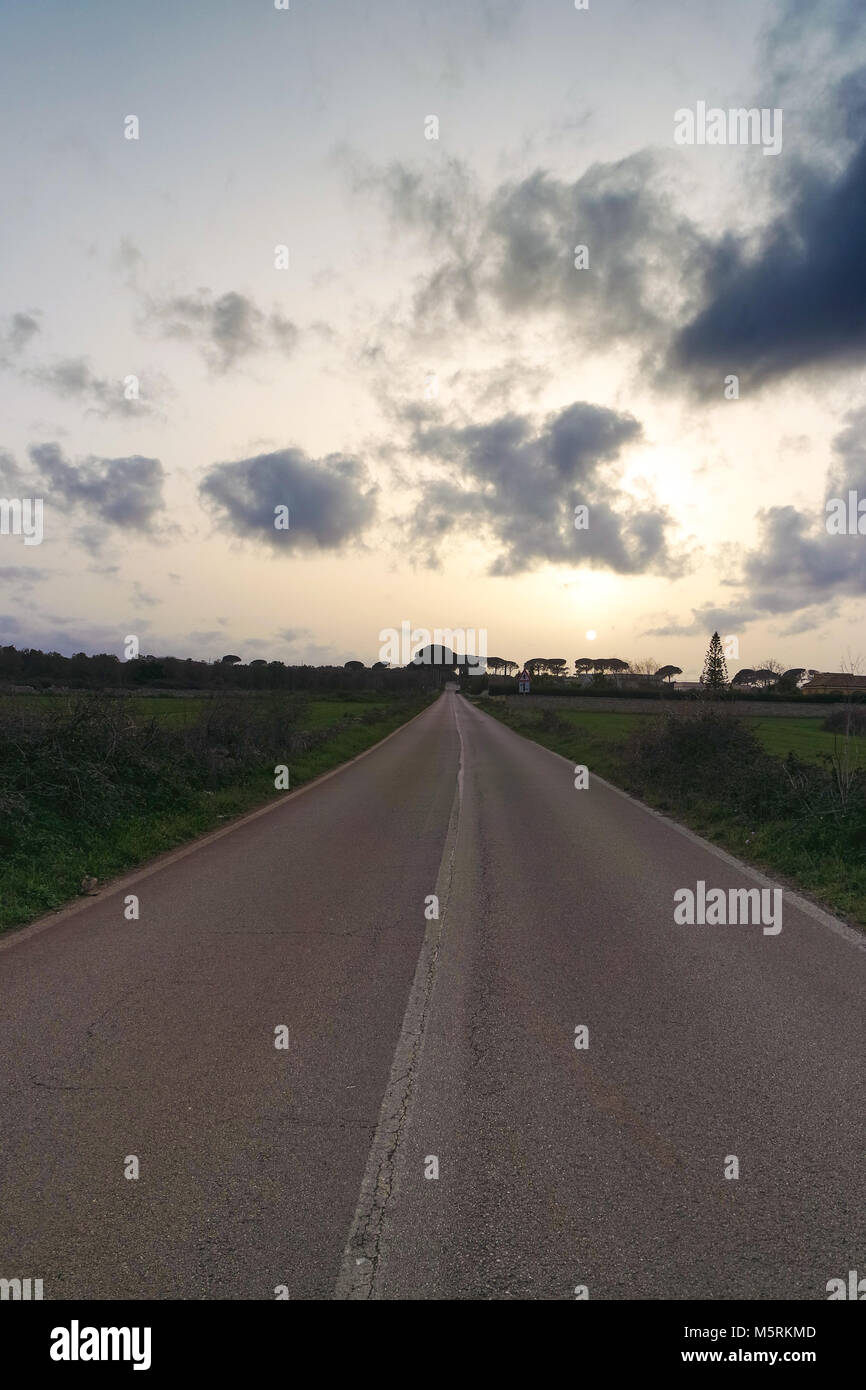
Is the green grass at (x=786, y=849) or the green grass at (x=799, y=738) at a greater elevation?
the green grass at (x=786, y=849)

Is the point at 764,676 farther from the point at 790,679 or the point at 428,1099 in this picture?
the point at 428,1099

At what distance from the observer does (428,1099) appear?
4242 millimetres

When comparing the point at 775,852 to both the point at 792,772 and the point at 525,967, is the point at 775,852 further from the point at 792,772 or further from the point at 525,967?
the point at 525,967

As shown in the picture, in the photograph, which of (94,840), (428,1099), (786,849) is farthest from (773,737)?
(428,1099)

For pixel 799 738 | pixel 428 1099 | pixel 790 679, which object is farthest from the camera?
pixel 790 679

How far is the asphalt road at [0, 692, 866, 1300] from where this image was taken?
3.00m

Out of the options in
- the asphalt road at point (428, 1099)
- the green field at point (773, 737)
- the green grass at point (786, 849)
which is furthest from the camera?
the green field at point (773, 737)

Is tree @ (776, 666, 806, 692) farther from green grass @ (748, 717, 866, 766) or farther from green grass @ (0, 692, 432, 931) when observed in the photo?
green grass @ (0, 692, 432, 931)

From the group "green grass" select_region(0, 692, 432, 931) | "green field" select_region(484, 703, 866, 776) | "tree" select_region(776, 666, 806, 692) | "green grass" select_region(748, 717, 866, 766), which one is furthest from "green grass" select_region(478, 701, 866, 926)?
"tree" select_region(776, 666, 806, 692)

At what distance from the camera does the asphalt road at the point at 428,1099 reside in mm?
3004

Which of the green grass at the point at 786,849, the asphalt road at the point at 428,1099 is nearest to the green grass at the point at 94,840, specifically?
the asphalt road at the point at 428,1099

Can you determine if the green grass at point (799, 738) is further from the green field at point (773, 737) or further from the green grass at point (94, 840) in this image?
the green grass at point (94, 840)
